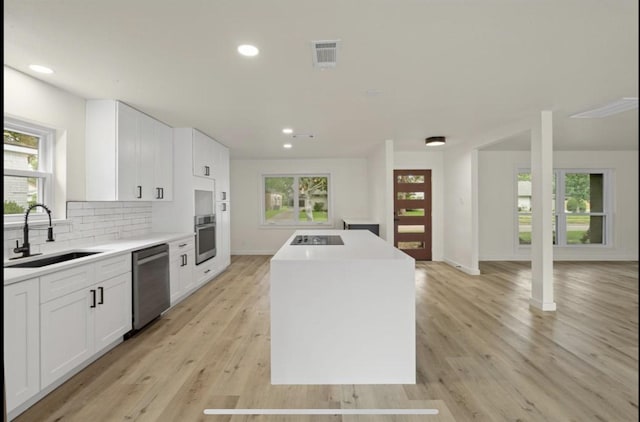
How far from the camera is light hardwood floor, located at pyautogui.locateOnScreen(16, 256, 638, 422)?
219 cm

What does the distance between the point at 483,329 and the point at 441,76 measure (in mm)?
2398

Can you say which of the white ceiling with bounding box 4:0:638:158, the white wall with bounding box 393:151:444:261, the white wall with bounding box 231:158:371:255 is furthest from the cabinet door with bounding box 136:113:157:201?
the white wall with bounding box 393:151:444:261

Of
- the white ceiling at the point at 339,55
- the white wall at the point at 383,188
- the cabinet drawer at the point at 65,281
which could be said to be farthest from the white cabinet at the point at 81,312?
the white wall at the point at 383,188

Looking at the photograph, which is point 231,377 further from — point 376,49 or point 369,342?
point 376,49

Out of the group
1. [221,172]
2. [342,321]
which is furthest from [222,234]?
[342,321]

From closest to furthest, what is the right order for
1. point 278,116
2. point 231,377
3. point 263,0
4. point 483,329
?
point 263,0, point 231,377, point 483,329, point 278,116

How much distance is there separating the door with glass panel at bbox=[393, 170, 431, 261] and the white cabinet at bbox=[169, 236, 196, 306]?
4.09 metres

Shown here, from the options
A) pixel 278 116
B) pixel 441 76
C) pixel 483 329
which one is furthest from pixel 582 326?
pixel 278 116

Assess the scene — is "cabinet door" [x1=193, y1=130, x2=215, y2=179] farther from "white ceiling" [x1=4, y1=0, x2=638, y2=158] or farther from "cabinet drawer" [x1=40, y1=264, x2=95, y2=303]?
"cabinet drawer" [x1=40, y1=264, x2=95, y2=303]

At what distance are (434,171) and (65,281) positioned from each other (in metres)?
6.26

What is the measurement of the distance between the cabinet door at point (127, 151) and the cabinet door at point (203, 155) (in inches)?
39.7

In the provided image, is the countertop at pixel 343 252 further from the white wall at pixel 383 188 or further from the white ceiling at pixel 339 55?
the white wall at pixel 383 188

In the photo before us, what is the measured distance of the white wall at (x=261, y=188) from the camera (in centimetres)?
793

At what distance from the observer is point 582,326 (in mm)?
3549
